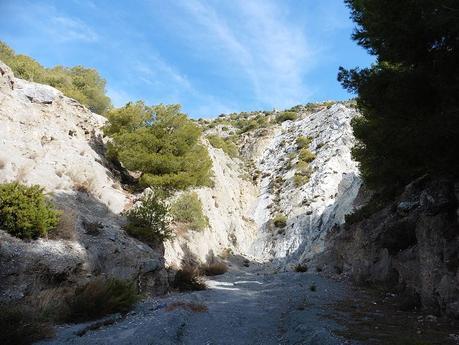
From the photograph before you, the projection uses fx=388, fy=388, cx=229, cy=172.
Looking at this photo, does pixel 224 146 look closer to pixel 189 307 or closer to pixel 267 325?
pixel 189 307

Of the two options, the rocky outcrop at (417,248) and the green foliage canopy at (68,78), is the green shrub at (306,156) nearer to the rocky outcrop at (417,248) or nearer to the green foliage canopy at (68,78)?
the green foliage canopy at (68,78)

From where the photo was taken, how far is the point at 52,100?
80.8ft

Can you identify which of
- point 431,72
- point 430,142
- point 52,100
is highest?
point 52,100

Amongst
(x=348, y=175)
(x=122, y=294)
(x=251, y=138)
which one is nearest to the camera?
(x=122, y=294)

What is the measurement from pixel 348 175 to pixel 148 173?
24099 mm

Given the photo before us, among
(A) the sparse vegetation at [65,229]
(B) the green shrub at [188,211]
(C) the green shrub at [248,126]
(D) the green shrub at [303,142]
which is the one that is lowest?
(A) the sparse vegetation at [65,229]

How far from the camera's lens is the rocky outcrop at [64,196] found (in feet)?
36.9

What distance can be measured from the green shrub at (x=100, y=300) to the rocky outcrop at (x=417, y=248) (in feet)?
26.1

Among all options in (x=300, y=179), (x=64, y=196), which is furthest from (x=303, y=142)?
(x=64, y=196)

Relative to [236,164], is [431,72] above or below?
below

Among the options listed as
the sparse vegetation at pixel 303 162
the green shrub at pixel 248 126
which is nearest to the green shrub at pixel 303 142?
the sparse vegetation at pixel 303 162

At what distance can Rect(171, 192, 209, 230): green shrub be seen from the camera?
2631 centimetres

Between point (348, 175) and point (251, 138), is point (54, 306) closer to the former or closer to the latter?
point (348, 175)

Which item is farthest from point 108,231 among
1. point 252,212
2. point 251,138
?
point 251,138
